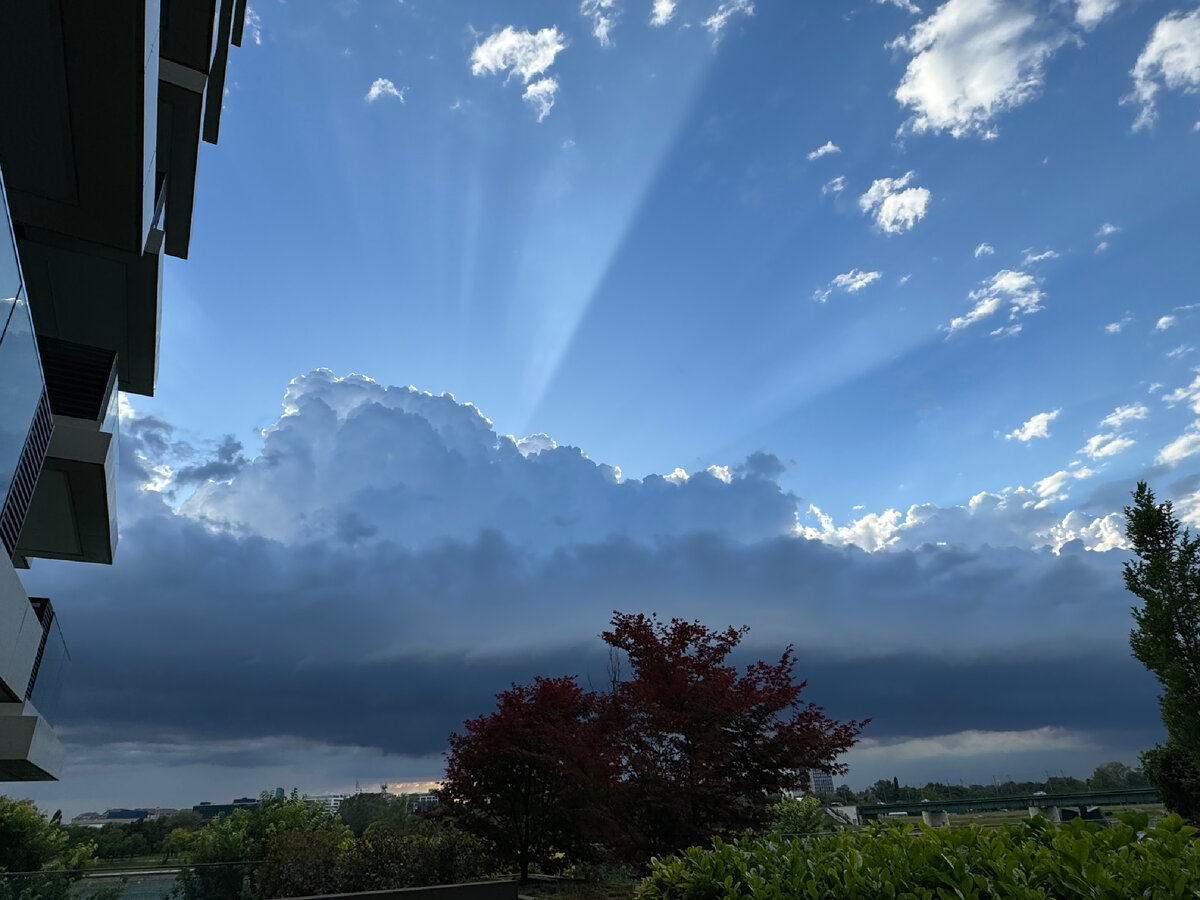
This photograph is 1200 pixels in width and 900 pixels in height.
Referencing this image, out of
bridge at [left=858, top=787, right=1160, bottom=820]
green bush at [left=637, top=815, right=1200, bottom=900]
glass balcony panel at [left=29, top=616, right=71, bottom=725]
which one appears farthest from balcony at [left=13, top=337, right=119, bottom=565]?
bridge at [left=858, top=787, right=1160, bottom=820]

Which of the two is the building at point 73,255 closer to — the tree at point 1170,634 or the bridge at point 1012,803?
the tree at point 1170,634

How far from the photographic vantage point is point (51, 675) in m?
11.8

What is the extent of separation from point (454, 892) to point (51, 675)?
955 centimetres

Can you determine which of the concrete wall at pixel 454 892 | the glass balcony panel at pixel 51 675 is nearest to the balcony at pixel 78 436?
the glass balcony panel at pixel 51 675

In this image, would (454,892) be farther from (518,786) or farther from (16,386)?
(16,386)

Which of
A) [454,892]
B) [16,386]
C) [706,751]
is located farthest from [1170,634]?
[16,386]

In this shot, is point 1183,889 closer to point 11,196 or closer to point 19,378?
point 19,378

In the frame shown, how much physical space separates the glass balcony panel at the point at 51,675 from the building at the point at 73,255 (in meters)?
0.05

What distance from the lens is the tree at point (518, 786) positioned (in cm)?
1775

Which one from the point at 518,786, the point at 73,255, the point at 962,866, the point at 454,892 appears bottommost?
the point at 454,892

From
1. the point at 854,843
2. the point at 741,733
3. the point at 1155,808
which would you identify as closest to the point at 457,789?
the point at 741,733

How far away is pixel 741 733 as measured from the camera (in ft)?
47.2

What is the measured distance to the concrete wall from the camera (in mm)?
15325

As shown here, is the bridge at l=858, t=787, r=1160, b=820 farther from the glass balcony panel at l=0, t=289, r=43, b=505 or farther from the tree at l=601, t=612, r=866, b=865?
the glass balcony panel at l=0, t=289, r=43, b=505
